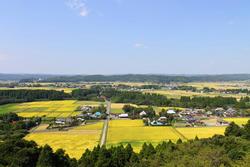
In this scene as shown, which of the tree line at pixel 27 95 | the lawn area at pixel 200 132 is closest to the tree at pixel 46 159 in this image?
the lawn area at pixel 200 132

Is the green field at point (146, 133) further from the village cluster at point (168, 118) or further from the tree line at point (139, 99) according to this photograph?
the tree line at point (139, 99)

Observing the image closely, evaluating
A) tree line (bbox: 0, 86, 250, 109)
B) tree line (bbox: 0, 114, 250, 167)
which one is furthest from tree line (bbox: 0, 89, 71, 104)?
tree line (bbox: 0, 114, 250, 167)

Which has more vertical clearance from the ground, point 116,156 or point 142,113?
point 116,156

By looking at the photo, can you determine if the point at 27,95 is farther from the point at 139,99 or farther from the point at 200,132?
the point at 200,132

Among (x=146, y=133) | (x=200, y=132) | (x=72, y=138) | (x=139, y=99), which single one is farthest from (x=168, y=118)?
(x=139, y=99)

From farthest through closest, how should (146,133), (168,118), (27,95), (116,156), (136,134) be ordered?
(27,95), (168,118), (146,133), (136,134), (116,156)

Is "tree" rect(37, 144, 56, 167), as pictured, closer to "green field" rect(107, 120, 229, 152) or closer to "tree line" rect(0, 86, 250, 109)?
"green field" rect(107, 120, 229, 152)
